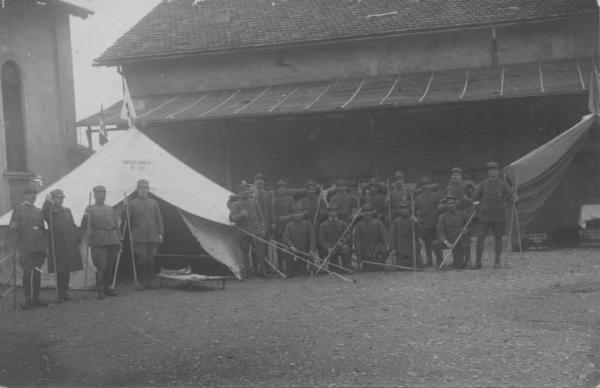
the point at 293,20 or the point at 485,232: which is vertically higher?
the point at 293,20

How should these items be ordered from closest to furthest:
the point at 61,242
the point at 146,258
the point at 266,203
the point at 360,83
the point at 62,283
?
the point at 61,242
the point at 62,283
the point at 146,258
the point at 266,203
the point at 360,83

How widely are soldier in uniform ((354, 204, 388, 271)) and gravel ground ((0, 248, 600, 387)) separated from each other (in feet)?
5.15

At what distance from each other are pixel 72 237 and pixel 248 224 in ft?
9.64

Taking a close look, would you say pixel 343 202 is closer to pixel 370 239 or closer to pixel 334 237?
pixel 334 237

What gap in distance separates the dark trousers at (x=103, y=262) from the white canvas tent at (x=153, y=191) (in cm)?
99

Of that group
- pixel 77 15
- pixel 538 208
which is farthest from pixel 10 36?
pixel 538 208

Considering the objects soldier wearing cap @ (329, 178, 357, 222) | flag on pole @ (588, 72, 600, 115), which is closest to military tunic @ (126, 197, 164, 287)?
soldier wearing cap @ (329, 178, 357, 222)

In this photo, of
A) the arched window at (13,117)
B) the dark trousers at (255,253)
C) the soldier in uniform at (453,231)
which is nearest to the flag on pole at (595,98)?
the soldier in uniform at (453,231)

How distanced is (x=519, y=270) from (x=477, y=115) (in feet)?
26.5

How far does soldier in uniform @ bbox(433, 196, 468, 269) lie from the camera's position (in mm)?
12336

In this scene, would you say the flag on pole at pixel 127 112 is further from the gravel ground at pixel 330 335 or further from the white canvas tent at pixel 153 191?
the gravel ground at pixel 330 335

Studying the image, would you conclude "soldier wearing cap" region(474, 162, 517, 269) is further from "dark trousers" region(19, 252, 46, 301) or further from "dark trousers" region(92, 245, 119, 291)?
"dark trousers" region(19, 252, 46, 301)

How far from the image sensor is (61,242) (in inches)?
427

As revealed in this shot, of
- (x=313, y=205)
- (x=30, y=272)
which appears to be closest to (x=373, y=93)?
(x=313, y=205)
